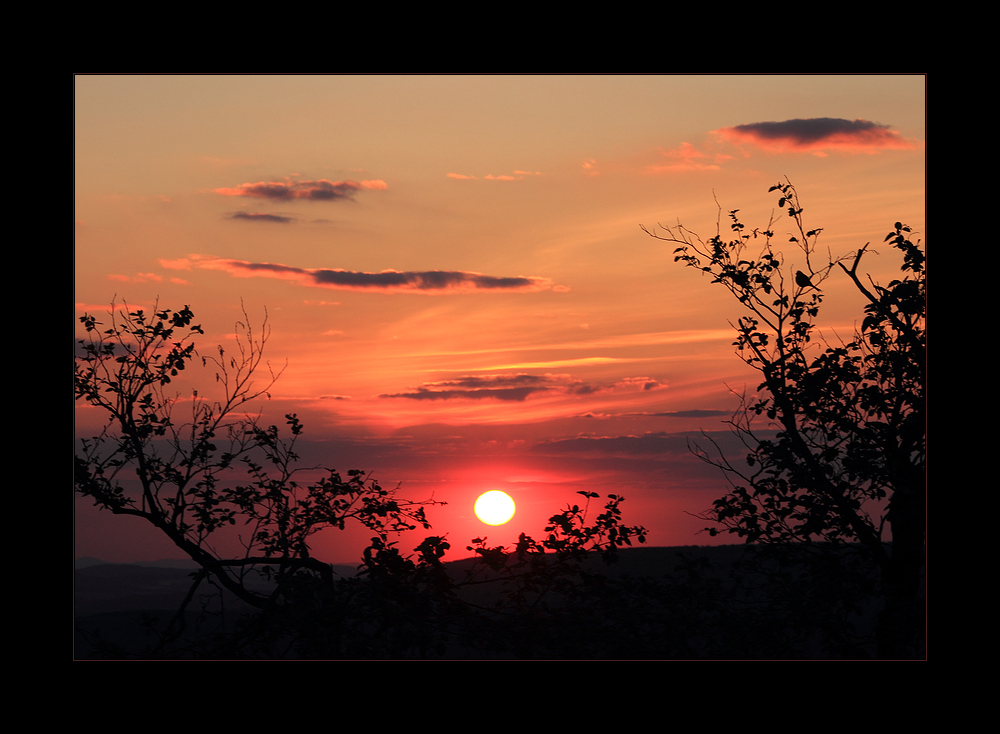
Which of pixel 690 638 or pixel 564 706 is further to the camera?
pixel 690 638

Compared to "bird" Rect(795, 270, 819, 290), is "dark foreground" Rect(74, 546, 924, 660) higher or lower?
lower

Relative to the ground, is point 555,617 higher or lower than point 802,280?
lower

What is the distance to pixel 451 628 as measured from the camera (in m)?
8.06

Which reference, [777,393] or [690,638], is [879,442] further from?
[690,638]

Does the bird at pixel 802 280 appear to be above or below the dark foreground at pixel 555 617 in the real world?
above
